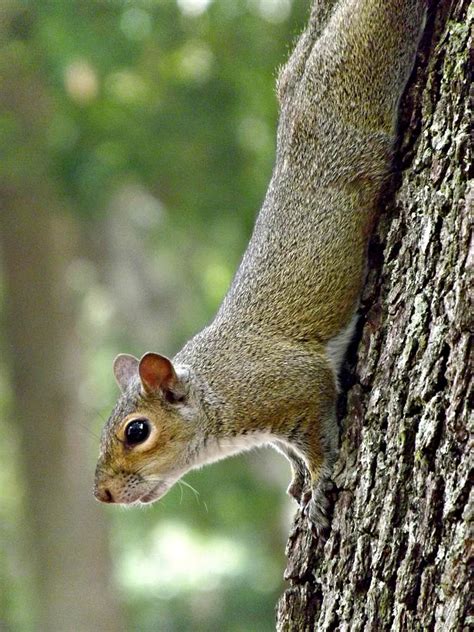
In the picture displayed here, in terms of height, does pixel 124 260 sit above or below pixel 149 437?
above

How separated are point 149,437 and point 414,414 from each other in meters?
A: 1.32

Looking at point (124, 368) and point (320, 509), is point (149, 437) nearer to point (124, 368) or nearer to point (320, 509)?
point (124, 368)

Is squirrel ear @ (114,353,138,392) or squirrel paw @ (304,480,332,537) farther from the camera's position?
squirrel ear @ (114,353,138,392)

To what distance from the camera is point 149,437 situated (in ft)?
11.3

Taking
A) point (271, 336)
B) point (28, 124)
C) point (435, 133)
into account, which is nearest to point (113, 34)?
point (28, 124)

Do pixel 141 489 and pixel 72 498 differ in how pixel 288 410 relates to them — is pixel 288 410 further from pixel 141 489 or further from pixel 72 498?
pixel 72 498

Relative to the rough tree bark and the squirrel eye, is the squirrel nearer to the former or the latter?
the squirrel eye

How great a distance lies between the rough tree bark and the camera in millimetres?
2215

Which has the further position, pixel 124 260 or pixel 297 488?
pixel 124 260

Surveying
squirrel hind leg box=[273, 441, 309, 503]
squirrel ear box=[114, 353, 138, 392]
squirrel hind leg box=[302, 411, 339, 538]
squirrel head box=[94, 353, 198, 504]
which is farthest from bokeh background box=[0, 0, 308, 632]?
squirrel hind leg box=[302, 411, 339, 538]

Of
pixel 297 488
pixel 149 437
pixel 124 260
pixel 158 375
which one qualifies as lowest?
pixel 297 488

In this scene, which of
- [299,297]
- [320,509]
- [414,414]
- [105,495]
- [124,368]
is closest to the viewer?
[414,414]

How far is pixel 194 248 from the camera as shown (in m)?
10.6

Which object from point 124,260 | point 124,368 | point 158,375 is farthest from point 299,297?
point 124,260
